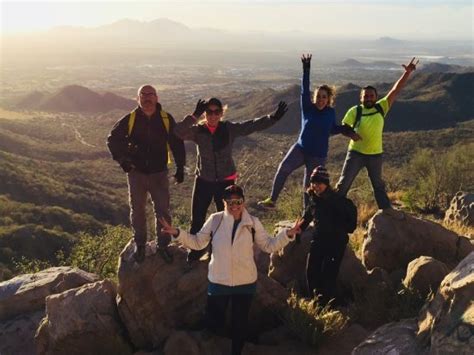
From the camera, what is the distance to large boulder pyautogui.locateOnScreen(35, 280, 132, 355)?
6.95 metres

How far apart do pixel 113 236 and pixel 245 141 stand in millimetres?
50347

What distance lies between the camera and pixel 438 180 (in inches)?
660

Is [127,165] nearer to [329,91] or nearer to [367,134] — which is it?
[329,91]

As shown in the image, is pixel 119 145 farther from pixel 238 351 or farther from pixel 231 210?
pixel 238 351

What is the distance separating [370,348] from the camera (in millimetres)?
5258

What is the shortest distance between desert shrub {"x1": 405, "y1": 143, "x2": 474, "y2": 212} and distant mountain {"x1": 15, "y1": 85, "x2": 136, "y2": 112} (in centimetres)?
12640

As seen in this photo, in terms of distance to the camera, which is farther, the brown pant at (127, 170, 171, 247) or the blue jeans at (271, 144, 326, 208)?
the blue jeans at (271, 144, 326, 208)

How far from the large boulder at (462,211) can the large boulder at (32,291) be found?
25.6 ft

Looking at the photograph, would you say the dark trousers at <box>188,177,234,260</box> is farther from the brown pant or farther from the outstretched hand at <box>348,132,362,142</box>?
the outstretched hand at <box>348,132,362,142</box>

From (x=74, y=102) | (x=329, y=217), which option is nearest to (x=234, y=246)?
(x=329, y=217)

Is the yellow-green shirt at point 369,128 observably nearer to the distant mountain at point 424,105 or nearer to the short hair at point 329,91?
the short hair at point 329,91

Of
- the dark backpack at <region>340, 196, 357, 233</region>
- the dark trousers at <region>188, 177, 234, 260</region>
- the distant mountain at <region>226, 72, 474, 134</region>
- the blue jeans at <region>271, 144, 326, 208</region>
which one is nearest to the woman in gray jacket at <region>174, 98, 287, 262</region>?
the dark trousers at <region>188, 177, 234, 260</region>

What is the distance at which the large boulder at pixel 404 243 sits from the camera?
796 cm

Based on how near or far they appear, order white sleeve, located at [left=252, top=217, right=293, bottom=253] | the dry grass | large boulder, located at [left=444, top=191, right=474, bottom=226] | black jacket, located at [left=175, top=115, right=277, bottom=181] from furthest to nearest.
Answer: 1. large boulder, located at [left=444, top=191, right=474, bottom=226]
2. the dry grass
3. black jacket, located at [left=175, top=115, right=277, bottom=181]
4. white sleeve, located at [left=252, top=217, right=293, bottom=253]
